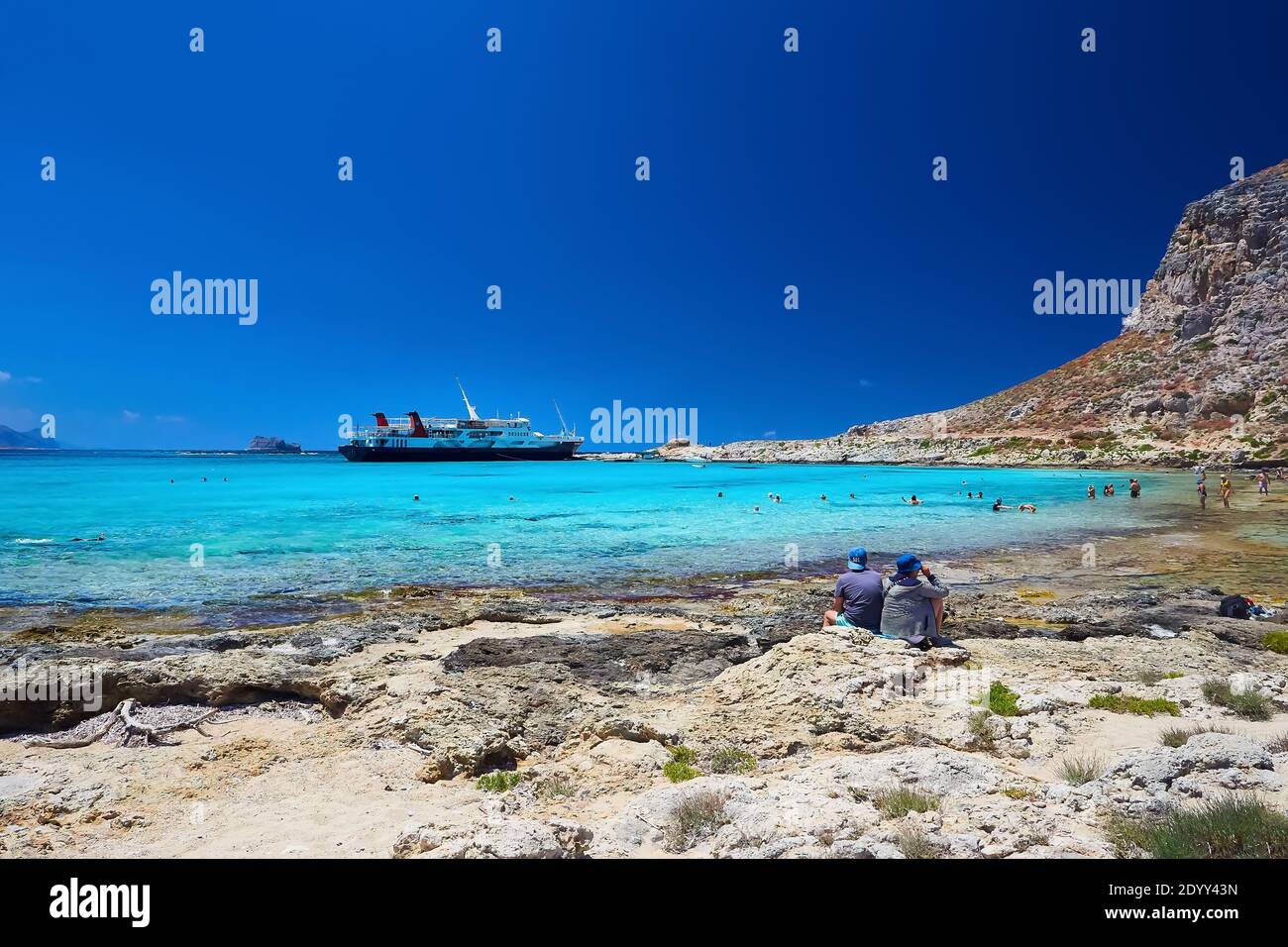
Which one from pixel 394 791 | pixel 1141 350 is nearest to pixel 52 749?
pixel 394 791

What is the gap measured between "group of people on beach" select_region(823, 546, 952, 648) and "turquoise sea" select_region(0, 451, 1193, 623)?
6643 millimetres

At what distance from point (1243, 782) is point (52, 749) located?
878cm

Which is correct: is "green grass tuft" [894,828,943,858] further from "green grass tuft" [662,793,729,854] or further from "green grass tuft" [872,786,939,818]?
"green grass tuft" [662,793,729,854]

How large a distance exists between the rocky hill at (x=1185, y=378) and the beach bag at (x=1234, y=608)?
66827 millimetres

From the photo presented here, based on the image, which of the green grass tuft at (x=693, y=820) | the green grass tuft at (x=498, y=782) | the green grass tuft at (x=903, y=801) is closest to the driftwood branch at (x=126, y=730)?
the green grass tuft at (x=498, y=782)

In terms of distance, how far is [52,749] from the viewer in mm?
5520

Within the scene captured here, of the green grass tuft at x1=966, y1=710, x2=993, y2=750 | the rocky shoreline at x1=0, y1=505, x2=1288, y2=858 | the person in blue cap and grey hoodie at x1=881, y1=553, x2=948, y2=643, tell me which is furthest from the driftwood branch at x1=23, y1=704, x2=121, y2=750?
the person in blue cap and grey hoodie at x1=881, y1=553, x2=948, y2=643

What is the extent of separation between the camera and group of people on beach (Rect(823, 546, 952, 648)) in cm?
799

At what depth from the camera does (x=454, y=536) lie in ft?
76.5

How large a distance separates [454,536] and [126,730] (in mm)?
17737

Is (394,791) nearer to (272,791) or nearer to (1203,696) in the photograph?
(272,791)

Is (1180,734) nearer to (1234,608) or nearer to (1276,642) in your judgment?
(1276,642)

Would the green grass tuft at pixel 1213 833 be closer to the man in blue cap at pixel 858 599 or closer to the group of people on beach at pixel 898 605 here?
the group of people on beach at pixel 898 605

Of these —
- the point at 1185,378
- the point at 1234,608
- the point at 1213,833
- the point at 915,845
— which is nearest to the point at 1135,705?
the point at 1213,833
